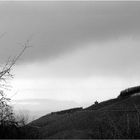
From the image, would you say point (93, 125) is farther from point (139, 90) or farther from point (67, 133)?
point (139, 90)

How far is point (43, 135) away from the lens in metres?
15.7

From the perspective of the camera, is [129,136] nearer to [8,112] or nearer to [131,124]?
[131,124]

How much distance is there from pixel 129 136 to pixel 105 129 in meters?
1.18

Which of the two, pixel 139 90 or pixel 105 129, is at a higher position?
pixel 139 90

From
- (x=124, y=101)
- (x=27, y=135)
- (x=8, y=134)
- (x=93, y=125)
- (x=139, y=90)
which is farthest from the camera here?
(x=139, y=90)

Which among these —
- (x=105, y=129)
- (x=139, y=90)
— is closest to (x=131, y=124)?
(x=105, y=129)

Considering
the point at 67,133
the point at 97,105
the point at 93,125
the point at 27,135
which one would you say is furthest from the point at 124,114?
the point at 97,105

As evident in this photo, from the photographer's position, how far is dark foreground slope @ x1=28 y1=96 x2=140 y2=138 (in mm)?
13847

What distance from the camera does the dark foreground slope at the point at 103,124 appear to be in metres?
13.8

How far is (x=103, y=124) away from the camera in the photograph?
15086 mm

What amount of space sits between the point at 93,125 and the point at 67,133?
115cm

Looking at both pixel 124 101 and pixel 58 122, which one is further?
pixel 124 101

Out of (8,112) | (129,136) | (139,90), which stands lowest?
(129,136)

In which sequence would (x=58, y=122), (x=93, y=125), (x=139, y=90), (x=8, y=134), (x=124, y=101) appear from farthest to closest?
(x=139, y=90)
(x=124, y=101)
(x=58, y=122)
(x=93, y=125)
(x=8, y=134)
